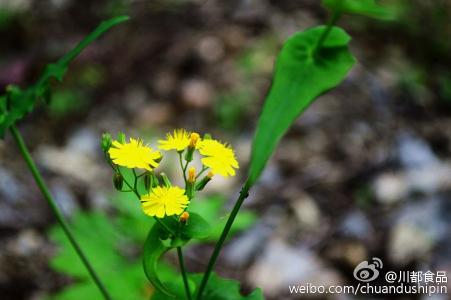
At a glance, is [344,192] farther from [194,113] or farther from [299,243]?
[194,113]

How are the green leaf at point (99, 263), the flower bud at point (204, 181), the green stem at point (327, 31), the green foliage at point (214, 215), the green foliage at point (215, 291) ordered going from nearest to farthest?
the green stem at point (327, 31), the flower bud at point (204, 181), the green foliage at point (215, 291), the green leaf at point (99, 263), the green foliage at point (214, 215)

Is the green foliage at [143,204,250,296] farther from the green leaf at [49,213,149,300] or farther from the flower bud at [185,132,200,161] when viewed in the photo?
the green leaf at [49,213,149,300]

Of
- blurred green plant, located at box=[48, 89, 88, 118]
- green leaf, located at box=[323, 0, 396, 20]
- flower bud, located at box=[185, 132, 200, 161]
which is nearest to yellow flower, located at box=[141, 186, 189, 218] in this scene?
flower bud, located at box=[185, 132, 200, 161]

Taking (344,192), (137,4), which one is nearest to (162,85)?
(137,4)

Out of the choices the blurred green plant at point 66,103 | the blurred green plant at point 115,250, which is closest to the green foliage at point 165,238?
the blurred green plant at point 115,250

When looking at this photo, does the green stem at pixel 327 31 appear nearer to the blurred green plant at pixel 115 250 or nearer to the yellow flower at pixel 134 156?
the yellow flower at pixel 134 156

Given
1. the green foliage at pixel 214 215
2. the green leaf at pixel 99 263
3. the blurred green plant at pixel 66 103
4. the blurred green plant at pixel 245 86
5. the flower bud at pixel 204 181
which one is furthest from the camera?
the blurred green plant at pixel 66 103
